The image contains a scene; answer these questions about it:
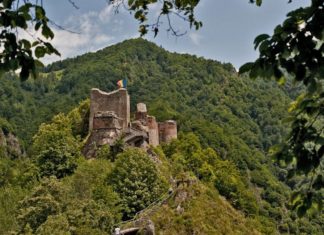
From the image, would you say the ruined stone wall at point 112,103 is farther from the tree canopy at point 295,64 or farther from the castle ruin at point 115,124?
the tree canopy at point 295,64

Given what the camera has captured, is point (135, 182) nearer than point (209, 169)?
Yes

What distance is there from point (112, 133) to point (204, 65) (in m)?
117

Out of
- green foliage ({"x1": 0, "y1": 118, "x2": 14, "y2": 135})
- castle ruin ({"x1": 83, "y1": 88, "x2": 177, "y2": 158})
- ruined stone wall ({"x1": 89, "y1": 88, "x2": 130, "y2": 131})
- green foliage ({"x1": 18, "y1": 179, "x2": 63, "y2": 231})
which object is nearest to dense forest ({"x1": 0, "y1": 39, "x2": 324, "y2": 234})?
green foliage ({"x1": 18, "y1": 179, "x2": 63, "y2": 231})

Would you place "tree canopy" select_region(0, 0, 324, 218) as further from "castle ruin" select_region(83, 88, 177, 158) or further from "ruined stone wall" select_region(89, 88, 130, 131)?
"ruined stone wall" select_region(89, 88, 130, 131)

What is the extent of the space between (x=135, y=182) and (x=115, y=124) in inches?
417

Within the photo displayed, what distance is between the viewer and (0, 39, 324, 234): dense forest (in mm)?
36469

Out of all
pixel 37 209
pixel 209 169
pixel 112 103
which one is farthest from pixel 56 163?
pixel 209 169

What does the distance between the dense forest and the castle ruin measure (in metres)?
1.58

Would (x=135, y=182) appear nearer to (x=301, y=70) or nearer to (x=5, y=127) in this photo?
(x=301, y=70)

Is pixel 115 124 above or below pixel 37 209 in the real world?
above

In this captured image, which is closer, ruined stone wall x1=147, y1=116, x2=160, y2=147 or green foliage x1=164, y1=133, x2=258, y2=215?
green foliage x1=164, y1=133, x2=258, y2=215

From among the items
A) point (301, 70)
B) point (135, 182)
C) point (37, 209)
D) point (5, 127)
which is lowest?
point (37, 209)

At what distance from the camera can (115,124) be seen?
5038 cm

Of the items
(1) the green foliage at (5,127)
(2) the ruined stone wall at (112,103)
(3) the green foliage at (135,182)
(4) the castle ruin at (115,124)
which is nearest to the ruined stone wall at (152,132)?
(4) the castle ruin at (115,124)
